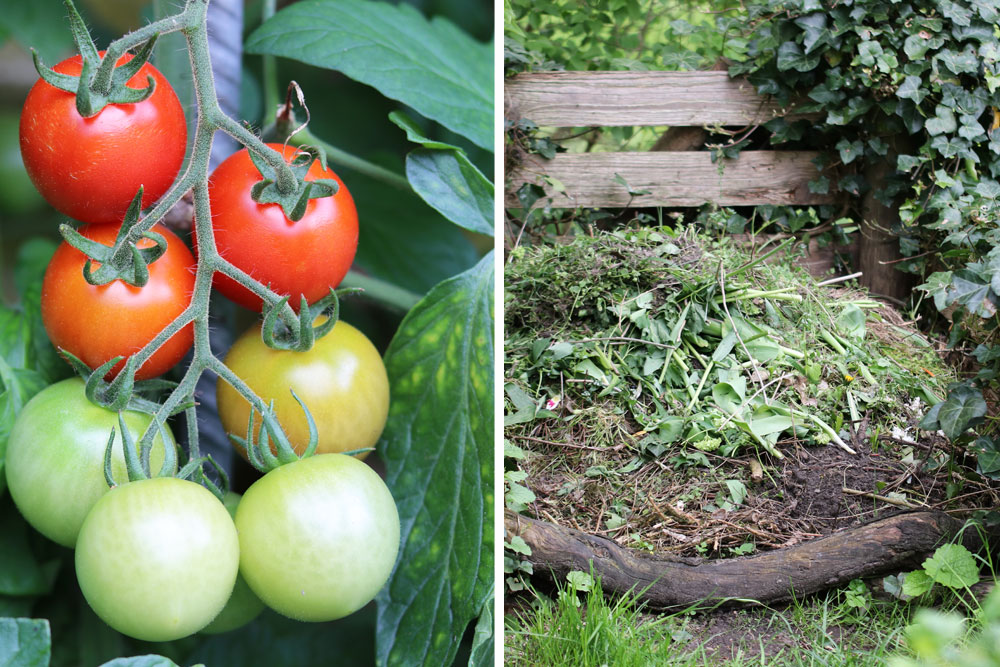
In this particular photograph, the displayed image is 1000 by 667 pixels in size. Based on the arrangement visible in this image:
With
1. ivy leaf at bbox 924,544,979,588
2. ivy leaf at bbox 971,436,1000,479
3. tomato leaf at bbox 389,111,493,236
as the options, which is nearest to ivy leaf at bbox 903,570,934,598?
ivy leaf at bbox 924,544,979,588

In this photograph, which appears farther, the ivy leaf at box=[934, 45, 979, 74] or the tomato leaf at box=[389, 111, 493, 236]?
the ivy leaf at box=[934, 45, 979, 74]

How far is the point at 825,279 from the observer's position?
1023mm

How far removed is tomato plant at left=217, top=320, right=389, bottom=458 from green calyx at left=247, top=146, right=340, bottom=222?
0.08 m

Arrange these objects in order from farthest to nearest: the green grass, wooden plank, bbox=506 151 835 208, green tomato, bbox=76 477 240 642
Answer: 1. wooden plank, bbox=506 151 835 208
2. the green grass
3. green tomato, bbox=76 477 240 642

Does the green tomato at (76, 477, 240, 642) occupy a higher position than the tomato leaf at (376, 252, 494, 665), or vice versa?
the green tomato at (76, 477, 240, 642)

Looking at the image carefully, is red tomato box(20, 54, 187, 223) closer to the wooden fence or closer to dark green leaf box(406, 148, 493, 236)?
dark green leaf box(406, 148, 493, 236)

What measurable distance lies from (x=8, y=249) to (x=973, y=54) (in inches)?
44.1

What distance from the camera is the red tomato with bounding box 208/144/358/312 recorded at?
1.40ft

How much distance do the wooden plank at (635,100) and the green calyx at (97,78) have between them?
25.2 inches

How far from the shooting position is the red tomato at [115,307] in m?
0.41

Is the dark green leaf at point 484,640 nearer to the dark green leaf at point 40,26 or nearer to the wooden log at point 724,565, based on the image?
the wooden log at point 724,565

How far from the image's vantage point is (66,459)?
0.40 metres

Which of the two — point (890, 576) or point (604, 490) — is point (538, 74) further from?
point (890, 576)

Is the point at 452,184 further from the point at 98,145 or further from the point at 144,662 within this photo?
the point at 144,662
